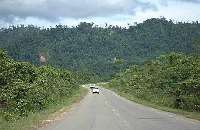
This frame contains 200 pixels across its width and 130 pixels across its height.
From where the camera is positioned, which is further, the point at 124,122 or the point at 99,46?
the point at 99,46

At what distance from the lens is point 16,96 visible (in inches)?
1025

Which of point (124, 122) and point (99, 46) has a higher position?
point (99, 46)

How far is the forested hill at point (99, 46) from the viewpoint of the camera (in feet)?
535

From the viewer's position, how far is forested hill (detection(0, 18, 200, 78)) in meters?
163

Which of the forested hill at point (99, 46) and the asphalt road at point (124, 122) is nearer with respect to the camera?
the asphalt road at point (124, 122)

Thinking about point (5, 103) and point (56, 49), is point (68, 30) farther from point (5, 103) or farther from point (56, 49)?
point (5, 103)

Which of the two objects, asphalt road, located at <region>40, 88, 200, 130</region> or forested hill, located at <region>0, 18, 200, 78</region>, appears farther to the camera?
forested hill, located at <region>0, 18, 200, 78</region>

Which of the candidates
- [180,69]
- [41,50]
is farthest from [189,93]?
[41,50]

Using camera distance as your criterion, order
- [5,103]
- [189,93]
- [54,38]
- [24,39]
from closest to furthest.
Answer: [5,103]
[189,93]
[24,39]
[54,38]

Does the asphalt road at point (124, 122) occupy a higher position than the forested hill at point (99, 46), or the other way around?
the forested hill at point (99, 46)

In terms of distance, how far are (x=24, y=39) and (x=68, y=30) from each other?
1266 inches

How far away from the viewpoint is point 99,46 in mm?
187375

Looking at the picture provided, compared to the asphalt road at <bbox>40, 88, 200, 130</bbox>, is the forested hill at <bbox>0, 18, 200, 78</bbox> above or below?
above

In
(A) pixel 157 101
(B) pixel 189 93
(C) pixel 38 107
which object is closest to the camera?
(C) pixel 38 107
